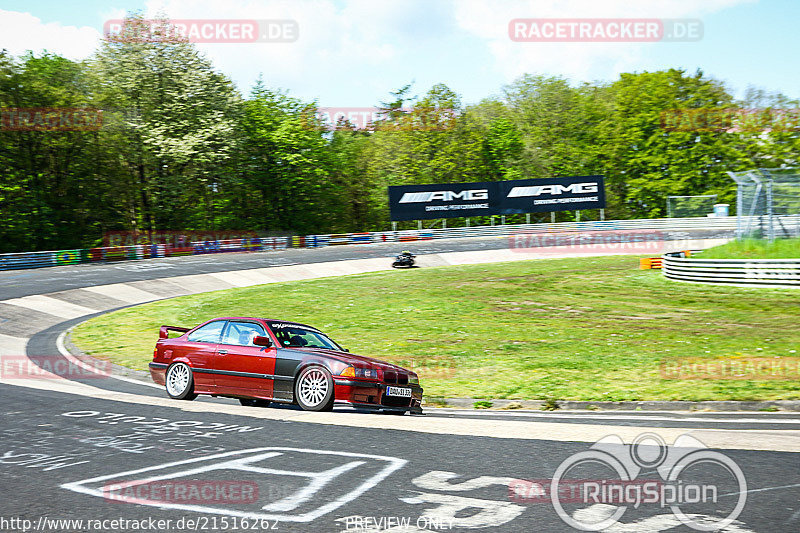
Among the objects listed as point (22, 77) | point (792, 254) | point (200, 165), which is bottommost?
point (792, 254)

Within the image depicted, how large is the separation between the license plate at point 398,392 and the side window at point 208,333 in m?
3.18

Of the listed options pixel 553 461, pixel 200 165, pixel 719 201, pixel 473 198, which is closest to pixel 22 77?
pixel 200 165

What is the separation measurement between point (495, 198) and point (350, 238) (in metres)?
13.5

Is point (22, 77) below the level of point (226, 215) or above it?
above

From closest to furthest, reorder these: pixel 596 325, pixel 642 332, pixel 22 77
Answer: pixel 642 332
pixel 596 325
pixel 22 77

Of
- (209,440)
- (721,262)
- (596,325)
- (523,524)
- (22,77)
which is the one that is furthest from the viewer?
(22,77)

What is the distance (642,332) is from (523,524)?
15.4 meters

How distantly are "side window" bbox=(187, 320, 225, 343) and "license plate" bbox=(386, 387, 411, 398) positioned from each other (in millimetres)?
3184

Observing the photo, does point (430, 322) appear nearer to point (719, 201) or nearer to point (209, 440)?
point (209, 440)

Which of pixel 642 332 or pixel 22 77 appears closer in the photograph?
pixel 642 332

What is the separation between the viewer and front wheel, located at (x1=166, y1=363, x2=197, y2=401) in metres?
12.1

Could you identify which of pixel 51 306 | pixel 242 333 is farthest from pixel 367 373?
pixel 51 306

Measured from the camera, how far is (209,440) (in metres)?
8.34

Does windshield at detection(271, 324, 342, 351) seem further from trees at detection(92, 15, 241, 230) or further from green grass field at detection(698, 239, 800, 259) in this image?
trees at detection(92, 15, 241, 230)
